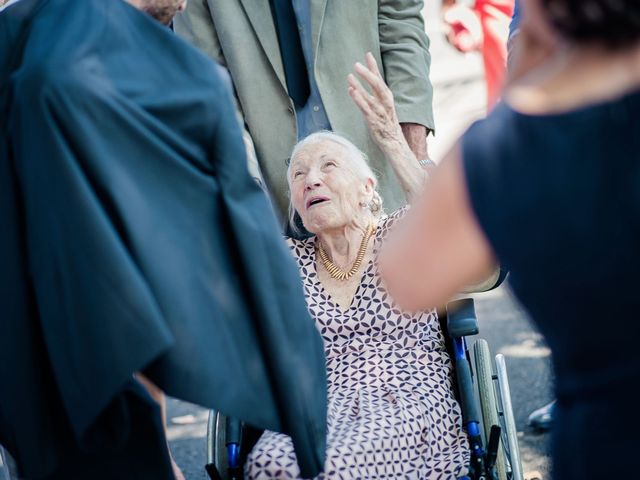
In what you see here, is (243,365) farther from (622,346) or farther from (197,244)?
(622,346)

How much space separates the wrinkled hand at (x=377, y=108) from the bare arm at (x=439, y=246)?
1941 millimetres

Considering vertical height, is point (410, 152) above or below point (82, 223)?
below

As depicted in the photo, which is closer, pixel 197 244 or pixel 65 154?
pixel 65 154

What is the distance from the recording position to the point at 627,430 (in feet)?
3.89

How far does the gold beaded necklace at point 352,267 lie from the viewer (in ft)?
10.5

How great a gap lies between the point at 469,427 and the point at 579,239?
1.65 m

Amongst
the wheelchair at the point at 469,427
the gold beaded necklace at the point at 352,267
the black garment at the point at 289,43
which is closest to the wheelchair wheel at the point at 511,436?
the wheelchair at the point at 469,427

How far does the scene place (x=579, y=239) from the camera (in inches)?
44.6

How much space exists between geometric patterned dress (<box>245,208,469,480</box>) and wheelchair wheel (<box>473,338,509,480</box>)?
0.10m

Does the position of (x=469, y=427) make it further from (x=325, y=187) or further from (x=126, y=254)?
(x=126, y=254)

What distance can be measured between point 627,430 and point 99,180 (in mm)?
1013

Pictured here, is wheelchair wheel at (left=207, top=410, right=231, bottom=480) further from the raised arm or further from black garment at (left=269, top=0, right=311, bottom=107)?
black garment at (left=269, top=0, right=311, bottom=107)

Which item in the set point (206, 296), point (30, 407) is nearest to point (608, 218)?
point (206, 296)

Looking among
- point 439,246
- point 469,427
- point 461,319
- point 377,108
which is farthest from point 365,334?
point 439,246
